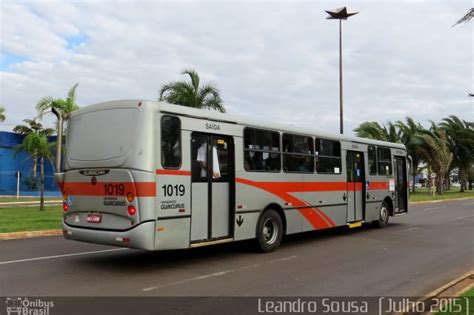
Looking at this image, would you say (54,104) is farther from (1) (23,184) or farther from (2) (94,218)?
(1) (23,184)

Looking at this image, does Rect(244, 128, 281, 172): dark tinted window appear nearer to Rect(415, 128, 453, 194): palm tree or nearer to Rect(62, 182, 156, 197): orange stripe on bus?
Rect(62, 182, 156, 197): orange stripe on bus

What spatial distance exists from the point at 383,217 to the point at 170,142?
10337 mm

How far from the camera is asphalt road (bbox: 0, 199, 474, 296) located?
7582mm

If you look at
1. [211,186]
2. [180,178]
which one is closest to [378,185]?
[211,186]

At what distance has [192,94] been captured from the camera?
2334 centimetres

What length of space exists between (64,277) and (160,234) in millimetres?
1725

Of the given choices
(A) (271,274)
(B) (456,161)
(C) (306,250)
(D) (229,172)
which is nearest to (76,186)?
(D) (229,172)

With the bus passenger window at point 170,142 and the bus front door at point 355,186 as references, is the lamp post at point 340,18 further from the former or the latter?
the bus passenger window at point 170,142

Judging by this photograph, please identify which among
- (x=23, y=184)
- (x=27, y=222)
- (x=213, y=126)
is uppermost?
(x=213, y=126)

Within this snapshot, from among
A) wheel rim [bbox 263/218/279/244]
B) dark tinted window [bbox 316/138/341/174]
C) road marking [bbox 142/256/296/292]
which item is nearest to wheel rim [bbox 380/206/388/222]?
dark tinted window [bbox 316/138/341/174]

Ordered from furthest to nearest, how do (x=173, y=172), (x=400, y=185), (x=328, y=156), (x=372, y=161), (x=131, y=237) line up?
(x=400, y=185) < (x=372, y=161) < (x=328, y=156) < (x=173, y=172) < (x=131, y=237)

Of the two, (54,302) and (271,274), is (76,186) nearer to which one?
(54,302)

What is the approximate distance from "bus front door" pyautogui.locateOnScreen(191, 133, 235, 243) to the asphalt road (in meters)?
0.71

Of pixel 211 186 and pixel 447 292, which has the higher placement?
pixel 211 186
